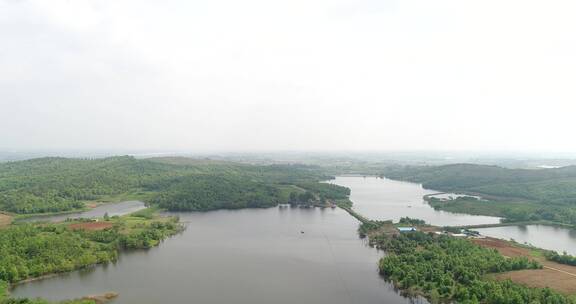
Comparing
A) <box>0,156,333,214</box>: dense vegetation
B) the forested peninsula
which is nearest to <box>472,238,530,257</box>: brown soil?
the forested peninsula

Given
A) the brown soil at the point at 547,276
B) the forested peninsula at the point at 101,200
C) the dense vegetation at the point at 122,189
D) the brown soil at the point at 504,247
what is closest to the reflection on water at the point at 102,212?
the forested peninsula at the point at 101,200

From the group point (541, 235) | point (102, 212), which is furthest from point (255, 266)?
point (541, 235)

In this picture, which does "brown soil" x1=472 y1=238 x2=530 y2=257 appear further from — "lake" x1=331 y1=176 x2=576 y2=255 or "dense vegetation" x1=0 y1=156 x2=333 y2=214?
"dense vegetation" x1=0 y1=156 x2=333 y2=214

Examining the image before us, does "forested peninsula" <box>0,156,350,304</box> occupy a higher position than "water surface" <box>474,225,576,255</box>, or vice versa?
"forested peninsula" <box>0,156,350,304</box>

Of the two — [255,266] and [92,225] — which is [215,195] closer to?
[92,225]

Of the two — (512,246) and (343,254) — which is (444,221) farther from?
(343,254)

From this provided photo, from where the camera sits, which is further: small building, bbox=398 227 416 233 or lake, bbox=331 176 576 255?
lake, bbox=331 176 576 255
